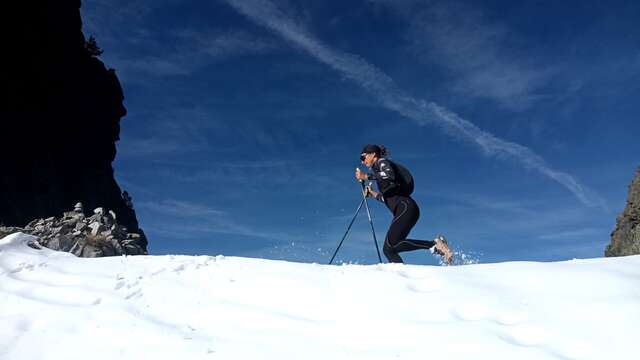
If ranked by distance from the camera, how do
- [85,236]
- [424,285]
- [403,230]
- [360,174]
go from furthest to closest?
[85,236]
[360,174]
[403,230]
[424,285]

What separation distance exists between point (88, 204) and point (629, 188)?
161ft

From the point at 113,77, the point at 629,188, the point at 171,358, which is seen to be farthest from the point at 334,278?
the point at 113,77

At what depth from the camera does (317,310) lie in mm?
5152

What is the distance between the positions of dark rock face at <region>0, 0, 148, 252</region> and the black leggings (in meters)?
37.4

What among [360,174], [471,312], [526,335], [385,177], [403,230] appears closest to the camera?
[526,335]

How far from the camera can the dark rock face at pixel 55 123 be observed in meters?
43.3

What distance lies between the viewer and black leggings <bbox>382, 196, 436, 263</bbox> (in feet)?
26.4

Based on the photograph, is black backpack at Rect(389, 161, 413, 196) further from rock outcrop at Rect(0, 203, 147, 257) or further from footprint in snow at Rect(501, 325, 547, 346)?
rock outcrop at Rect(0, 203, 147, 257)

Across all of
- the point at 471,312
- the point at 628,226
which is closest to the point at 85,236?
the point at 471,312

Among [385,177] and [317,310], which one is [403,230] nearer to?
[385,177]

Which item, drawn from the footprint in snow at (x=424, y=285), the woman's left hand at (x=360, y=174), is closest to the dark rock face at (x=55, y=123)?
the woman's left hand at (x=360, y=174)

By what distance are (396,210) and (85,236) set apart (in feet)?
28.6

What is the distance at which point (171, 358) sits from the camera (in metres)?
4.29

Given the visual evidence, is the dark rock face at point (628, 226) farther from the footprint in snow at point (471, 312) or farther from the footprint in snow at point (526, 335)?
the footprint in snow at point (526, 335)
